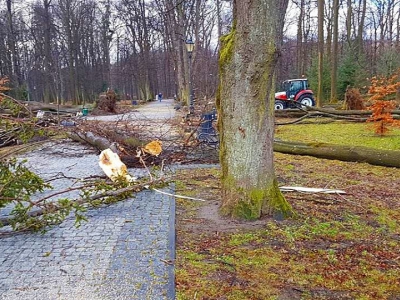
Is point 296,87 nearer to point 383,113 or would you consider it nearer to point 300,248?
point 383,113

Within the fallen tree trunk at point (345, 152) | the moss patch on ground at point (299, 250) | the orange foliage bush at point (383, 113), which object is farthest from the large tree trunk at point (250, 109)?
the orange foliage bush at point (383, 113)

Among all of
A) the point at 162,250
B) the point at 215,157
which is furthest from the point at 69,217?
the point at 215,157

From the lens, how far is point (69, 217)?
4.83 meters

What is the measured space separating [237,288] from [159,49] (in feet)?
158

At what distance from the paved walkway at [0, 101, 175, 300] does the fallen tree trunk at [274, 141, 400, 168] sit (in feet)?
15.7

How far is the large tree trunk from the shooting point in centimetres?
421

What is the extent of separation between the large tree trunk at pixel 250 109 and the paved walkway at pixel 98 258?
96cm

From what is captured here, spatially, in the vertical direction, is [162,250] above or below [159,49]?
below

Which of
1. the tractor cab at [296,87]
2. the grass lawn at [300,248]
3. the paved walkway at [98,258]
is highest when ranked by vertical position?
the tractor cab at [296,87]

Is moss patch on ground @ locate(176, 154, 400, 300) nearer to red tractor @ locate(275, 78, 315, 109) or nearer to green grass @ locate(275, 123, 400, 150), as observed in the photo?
green grass @ locate(275, 123, 400, 150)

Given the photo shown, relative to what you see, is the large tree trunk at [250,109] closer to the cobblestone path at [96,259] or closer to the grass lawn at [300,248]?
the grass lawn at [300,248]

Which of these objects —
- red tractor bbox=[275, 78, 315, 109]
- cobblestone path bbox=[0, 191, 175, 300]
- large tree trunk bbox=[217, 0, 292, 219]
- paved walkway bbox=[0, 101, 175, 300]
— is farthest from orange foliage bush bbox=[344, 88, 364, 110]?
cobblestone path bbox=[0, 191, 175, 300]

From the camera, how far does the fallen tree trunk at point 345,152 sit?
769cm

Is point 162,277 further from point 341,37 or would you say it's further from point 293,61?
point 293,61
